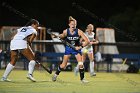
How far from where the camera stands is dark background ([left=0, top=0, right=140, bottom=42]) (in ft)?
120

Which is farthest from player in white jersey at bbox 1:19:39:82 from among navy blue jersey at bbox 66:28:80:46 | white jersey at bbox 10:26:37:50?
navy blue jersey at bbox 66:28:80:46

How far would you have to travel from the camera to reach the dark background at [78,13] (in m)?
36.4

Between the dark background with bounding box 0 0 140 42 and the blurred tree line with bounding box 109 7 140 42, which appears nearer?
the dark background with bounding box 0 0 140 42

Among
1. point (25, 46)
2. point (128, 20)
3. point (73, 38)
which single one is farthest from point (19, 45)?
point (128, 20)

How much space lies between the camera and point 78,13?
125 feet

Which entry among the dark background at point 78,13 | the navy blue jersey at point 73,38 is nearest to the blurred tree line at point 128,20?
the dark background at point 78,13

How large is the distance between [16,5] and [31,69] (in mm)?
21706

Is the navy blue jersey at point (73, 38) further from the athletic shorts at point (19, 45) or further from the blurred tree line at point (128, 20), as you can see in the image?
the blurred tree line at point (128, 20)

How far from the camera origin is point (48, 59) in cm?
2567

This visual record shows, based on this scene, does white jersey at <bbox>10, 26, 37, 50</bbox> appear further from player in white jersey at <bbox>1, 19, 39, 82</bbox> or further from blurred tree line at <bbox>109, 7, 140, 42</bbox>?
blurred tree line at <bbox>109, 7, 140, 42</bbox>

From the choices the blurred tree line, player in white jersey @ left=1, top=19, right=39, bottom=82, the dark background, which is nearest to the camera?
player in white jersey @ left=1, top=19, right=39, bottom=82

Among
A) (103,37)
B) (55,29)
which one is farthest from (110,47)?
(55,29)

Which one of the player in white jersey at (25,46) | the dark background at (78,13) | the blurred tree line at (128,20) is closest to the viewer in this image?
the player in white jersey at (25,46)

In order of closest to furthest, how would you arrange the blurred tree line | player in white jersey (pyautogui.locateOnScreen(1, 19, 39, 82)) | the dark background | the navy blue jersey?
the navy blue jersey < player in white jersey (pyautogui.locateOnScreen(1, 19, 39, 82)) < the dark background < the blurred tree line
